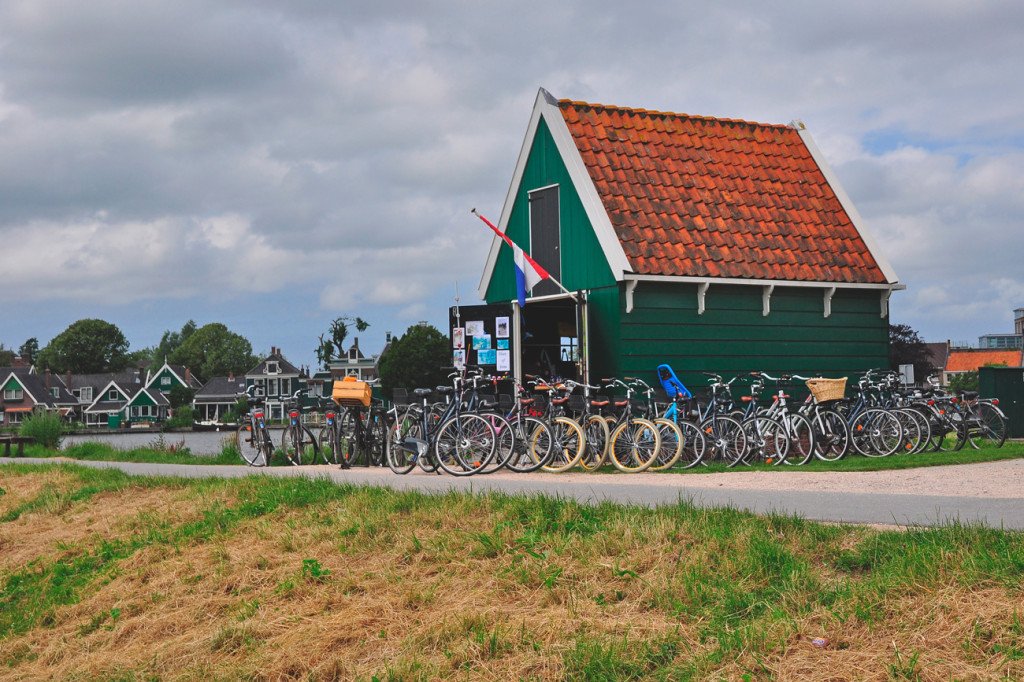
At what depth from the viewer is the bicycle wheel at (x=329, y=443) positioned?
15766mm

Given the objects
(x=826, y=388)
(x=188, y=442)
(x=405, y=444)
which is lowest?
(x=188, y=442)

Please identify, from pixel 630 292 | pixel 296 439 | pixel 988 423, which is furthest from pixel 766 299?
pixel 296 439

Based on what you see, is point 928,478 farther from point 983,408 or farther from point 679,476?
point 983,408

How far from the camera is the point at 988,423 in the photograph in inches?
648

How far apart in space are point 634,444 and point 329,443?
18.0ft

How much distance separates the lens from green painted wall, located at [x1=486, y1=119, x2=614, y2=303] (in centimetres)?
1702

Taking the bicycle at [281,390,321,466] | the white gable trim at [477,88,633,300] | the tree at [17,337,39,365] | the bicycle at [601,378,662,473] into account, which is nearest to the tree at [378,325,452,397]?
the white gable trim at [477,88,633,300]

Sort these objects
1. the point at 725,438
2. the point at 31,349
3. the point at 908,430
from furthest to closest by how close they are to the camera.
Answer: the point at 31,349 → the point at 908,430 → the point at 725,438

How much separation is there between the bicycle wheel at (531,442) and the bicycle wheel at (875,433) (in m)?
4.85

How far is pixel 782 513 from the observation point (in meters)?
7.36

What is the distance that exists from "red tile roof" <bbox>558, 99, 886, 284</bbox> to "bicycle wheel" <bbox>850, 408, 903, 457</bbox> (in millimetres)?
3435

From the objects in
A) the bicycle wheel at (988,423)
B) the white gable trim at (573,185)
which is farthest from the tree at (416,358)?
the bicycle wheel at (988,423)

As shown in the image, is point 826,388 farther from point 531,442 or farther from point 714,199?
point 714,199

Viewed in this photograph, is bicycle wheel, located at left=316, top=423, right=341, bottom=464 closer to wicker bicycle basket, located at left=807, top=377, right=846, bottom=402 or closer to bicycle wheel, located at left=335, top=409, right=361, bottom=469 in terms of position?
bicycle wheel, located at left=335, top=409, right=361, bottom=469
